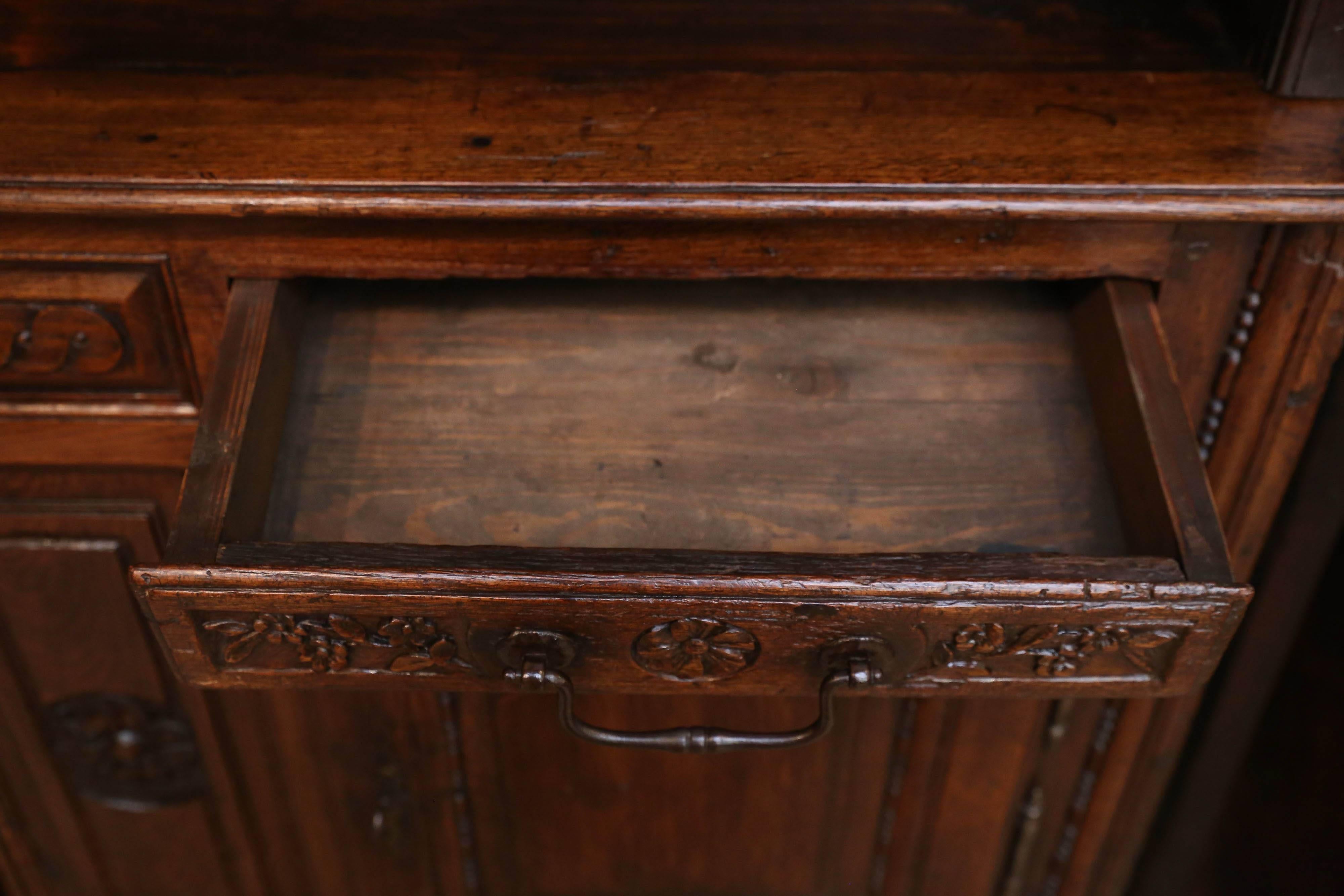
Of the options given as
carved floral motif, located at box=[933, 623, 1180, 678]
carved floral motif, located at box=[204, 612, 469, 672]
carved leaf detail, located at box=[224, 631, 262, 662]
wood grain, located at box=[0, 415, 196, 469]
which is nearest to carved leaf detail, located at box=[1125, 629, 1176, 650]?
carved floral motif, located at box=[933, 623, 1180, 678]

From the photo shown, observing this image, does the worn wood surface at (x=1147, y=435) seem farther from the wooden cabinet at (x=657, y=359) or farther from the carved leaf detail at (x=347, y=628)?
the carved leaf detail at (x=347, y=628)

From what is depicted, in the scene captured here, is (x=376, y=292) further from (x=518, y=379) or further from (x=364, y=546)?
(x=364, y=546)

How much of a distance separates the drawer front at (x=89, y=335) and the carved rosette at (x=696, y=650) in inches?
15.2

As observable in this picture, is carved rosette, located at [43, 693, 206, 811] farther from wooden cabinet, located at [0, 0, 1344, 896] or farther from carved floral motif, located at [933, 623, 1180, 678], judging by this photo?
carved floral motif, located at [933, 623, 1180, 678]

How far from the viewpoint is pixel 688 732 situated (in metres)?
0.59

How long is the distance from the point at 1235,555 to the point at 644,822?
54 centimetres

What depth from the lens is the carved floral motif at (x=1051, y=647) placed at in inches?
21.6

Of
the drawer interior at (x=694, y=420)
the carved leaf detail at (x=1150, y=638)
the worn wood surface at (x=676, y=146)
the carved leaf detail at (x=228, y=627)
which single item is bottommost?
the carved leaf detail at (x=228, y=627)

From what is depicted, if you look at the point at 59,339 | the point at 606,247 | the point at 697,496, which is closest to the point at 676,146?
the point at 606,247

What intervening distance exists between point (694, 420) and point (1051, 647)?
253 mm

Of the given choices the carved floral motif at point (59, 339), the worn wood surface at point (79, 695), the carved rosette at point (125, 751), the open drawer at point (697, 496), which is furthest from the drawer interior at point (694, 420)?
the carved rosette at point (125, 751)

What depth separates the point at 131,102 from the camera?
0.68 m

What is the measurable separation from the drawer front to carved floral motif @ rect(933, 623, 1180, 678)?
530 millimetres

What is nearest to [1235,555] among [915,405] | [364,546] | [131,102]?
[915,405]
